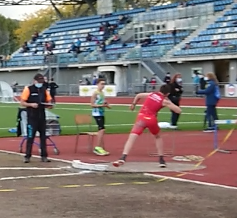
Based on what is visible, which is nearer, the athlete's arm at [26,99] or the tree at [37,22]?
the athlete's arm at [26,99]

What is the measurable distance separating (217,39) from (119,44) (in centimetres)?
1291

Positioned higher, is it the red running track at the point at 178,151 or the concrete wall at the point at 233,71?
the concrete wall at the point at 233,71

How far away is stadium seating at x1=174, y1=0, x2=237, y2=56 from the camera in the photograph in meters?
47.8

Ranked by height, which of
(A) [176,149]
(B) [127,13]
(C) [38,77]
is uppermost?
(B) [127,13]

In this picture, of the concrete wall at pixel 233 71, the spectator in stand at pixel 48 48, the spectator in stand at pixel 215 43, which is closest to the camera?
the concrete wall at pixel 233 71

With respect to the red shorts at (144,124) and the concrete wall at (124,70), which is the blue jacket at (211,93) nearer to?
the red shorts at (144,124)

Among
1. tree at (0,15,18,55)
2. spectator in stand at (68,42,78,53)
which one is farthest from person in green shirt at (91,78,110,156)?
tree at (0,15,18,55)

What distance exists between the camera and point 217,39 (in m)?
50.3

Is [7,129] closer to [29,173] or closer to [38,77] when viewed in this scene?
[38,77]

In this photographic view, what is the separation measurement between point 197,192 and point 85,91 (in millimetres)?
43818

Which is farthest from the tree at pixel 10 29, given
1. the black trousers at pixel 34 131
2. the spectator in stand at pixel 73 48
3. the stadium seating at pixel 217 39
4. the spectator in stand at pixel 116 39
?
the black trousers at pixel 34 131

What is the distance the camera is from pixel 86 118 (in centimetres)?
1606

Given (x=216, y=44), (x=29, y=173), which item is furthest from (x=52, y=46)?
(x=29, y=173)

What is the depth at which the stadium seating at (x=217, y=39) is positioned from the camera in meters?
47.8
